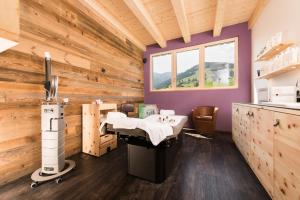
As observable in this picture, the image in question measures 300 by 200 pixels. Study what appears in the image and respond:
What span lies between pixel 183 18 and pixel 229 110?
2.73m

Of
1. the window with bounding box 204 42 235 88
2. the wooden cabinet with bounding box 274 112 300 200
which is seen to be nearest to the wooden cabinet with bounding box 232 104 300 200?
the wooden cabinet with bounding box 274 112 300 200

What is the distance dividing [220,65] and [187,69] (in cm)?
97

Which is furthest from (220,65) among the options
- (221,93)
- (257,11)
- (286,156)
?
(286,156)

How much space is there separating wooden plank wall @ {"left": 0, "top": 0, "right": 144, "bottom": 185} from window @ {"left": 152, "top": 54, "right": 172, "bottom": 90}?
1979mm

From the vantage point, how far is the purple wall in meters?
3.69

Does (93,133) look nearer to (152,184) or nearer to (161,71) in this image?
(152,184)

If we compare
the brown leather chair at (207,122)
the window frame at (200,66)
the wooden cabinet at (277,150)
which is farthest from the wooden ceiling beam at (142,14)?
the wooden cabinet at (277,150)

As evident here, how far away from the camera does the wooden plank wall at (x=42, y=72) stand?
1.62 meters

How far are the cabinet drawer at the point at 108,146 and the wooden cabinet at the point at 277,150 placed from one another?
2.26m

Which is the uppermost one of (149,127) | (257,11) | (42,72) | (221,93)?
(257,11)

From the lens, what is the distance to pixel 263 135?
1423 millimetres

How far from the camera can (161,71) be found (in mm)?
4938

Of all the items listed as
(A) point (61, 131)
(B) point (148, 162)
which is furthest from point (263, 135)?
(A) point (61, 131)

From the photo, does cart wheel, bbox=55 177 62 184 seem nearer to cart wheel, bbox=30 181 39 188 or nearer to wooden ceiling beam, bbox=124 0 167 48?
cart wheel, bbox=30 181 39 188
